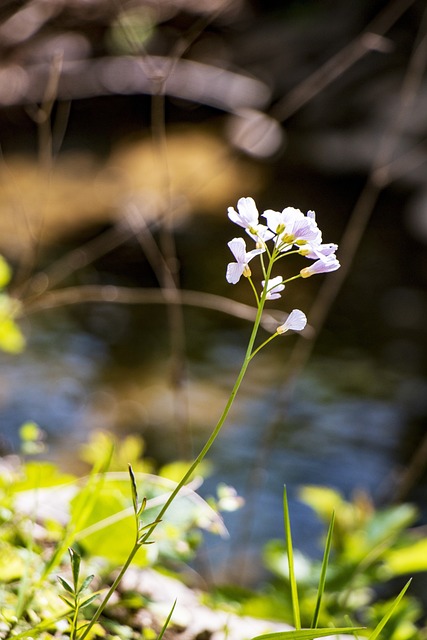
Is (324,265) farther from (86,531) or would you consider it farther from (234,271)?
(86,531)

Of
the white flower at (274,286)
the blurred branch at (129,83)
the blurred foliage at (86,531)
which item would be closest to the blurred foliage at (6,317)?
the blurred foliage at (86,531)

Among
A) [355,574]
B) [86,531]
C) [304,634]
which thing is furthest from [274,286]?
[355,574]

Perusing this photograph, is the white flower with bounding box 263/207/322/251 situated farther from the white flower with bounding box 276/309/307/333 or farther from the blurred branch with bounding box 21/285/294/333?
the blurred branch with bounding box 21/285/294/333

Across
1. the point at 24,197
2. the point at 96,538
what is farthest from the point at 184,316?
the point at 96,538

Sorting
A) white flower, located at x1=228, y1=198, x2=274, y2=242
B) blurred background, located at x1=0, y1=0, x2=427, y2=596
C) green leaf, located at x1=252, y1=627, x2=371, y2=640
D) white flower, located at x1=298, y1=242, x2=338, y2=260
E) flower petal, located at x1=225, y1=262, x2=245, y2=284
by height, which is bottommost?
green leaf, located at x1=252, y1=627, x2=371, y2=640

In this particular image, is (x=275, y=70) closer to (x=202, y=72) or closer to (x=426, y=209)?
(x=202, y=72)

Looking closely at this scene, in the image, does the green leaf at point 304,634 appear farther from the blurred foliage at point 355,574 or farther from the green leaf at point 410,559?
the green leaf at point 410,559

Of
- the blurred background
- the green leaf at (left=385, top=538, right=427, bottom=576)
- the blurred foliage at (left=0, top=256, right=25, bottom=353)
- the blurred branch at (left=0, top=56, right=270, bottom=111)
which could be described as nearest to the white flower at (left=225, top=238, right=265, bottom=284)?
the blurred background

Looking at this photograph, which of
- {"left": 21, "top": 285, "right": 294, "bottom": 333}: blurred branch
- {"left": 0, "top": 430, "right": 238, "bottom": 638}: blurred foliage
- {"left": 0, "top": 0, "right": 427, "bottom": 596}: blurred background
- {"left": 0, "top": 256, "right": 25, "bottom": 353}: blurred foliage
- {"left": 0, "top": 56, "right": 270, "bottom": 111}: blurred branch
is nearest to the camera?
{"left": 0, "top": 430, "right": 238, "bottom": 638}: blurred foliage
